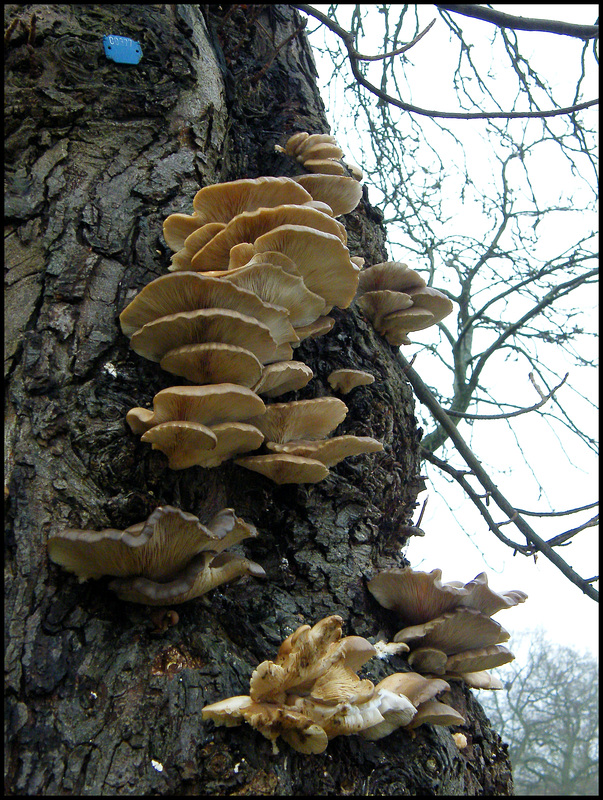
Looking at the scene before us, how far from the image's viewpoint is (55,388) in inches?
69.3

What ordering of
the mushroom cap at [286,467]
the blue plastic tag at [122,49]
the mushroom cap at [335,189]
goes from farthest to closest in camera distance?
the mushroom cap at [335,189], the blue plastic tag at [122,49], the mushroom cap at [286,467]

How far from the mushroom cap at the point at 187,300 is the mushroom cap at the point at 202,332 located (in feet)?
0.22

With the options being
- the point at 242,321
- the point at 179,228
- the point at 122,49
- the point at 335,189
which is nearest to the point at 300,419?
the point at 242,321

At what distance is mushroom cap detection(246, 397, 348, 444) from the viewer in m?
2.02

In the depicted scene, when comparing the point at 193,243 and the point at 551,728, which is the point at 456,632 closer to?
the point at 193,243

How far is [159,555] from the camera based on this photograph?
156 centimetres

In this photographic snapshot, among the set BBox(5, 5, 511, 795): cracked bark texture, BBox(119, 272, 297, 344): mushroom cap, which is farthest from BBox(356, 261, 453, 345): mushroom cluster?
BBox(119, 272, 297, 344): mushroom cap

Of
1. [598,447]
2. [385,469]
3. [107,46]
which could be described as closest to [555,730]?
[598,447]

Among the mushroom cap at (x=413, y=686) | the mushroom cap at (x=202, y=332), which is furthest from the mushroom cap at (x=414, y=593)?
the mushroom cap at (x=202, y=332)

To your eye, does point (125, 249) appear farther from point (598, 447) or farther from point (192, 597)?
point (598, 447)

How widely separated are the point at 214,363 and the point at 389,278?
4.24 feet

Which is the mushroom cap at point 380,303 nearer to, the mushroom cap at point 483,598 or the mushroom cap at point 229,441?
the mushroom cap at point 229,441

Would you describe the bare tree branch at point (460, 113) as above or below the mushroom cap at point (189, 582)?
above

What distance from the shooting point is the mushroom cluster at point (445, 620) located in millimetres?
1985
